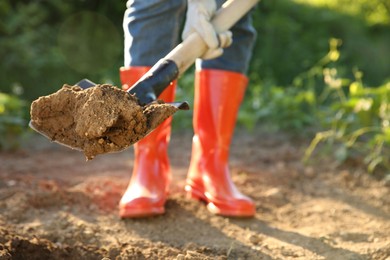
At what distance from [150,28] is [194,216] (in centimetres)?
68

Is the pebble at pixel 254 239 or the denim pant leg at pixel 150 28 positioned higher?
the denim pant leg at pixel 150 28

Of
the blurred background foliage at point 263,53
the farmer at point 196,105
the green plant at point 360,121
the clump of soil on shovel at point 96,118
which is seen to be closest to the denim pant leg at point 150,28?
the farmer at point 196,105

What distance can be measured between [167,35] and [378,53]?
3992 mm

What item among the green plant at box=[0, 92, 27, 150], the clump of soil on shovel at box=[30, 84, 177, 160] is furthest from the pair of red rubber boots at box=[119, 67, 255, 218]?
the green plant at box=[0, 92, 27, 150]

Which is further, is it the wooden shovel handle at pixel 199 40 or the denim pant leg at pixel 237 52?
the denim pant leg at pixel 237 52

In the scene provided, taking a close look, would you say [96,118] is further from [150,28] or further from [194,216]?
[194,216]

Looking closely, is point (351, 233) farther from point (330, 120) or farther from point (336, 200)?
point (330, 120)

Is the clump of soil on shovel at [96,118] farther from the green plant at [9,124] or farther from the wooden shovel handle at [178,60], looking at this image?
the green plant at [9,124]

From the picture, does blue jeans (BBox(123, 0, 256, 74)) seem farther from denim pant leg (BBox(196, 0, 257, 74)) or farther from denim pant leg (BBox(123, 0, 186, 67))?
denim pant leg (BBox(196, 0, 257, 74))

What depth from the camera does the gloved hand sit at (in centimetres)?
182

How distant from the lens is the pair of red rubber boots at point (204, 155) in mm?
2148

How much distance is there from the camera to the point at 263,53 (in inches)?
207

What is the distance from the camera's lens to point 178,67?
177 centimetres

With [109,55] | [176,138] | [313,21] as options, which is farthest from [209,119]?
[313,21]
